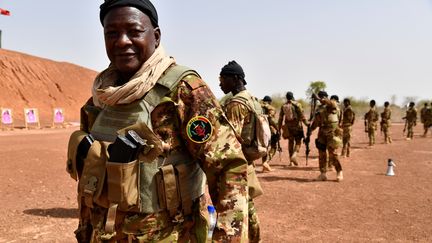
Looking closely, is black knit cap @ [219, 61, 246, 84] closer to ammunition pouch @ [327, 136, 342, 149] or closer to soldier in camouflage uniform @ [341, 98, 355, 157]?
ammunition pouch @ [327, 136, 342, 149]

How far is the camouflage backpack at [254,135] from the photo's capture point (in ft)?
12.3

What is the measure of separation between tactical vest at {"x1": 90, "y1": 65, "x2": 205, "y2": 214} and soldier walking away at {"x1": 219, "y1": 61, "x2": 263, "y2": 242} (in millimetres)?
1637

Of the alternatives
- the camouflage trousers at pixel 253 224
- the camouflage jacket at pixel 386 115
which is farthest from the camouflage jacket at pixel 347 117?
the camouflage trousers at pixel 253 224

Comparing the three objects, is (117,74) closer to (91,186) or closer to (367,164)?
(91,186)

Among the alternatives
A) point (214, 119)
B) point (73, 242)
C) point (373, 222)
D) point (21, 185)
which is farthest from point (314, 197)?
point (214, 119)

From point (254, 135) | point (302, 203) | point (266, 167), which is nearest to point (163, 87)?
point (254, 135)

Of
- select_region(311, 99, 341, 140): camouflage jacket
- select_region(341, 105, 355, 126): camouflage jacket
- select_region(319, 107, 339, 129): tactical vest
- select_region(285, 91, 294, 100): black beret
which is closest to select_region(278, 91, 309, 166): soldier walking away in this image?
select_region(285, 91, 294, 100): black beret

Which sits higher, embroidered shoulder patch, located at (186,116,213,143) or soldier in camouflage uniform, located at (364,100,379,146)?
embroidered shoulder patch, located at (186,116,213,143)

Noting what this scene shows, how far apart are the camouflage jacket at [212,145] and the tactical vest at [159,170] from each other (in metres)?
0.03

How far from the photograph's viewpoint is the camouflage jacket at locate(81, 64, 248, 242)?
170cm

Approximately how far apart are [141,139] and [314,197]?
5997mm

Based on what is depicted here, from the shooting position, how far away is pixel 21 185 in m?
7.39

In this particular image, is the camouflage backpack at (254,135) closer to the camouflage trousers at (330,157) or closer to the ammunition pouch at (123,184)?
the ammunition pouch at (123,184)

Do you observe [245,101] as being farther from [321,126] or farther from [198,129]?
[321,126]
